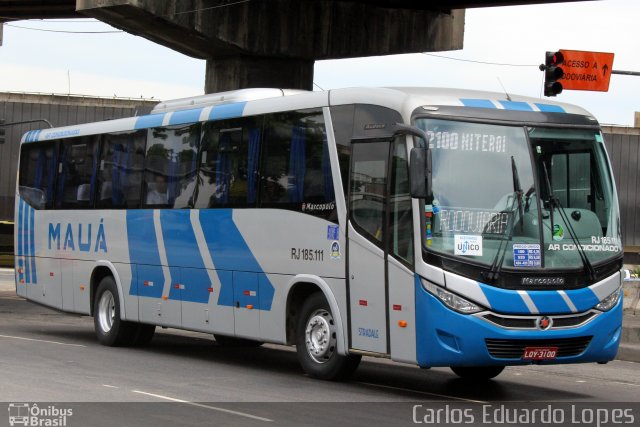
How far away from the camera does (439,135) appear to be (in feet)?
42.7

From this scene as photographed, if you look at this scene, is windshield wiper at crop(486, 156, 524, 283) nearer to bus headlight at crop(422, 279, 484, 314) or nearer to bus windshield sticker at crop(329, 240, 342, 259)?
bus headlight at crop(422, 279, 484, 314)

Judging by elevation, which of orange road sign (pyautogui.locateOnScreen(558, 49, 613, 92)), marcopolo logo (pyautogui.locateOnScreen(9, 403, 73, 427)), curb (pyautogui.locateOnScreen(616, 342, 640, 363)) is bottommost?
curb (pyautogui.locateOnScreen(616, 342, 640, 363))

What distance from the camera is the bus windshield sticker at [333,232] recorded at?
1408 cm

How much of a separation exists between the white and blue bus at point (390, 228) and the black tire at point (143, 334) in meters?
1.13

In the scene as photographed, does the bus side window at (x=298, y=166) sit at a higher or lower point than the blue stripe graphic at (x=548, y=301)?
higher

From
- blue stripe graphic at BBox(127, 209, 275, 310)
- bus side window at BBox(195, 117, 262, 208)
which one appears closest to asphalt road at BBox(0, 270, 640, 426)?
blue stripe graphic at BBox(127, 209, 275, 310)

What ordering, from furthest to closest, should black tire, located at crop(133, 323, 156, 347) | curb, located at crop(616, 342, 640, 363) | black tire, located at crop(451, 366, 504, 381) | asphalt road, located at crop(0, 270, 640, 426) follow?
black tire, located at crop(133, 323, 156, 347), curb, located at crop(616, 342, 640, 363), black tire, located at crop(451, 366, 504, 381), asphalt road, located at crop(0, 270, 640, 426)

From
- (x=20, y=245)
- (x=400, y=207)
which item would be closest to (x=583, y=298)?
(x=400, y=207)

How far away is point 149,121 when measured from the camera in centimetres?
1853

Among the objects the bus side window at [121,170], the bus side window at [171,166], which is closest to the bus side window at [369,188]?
the bus side window at [171,166]

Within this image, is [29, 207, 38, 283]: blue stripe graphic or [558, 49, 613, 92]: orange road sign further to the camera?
[558, 49, 613, 92]: orange road sign

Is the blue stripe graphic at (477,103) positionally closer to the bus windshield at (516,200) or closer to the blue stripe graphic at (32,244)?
the bus windshield at (516,200)

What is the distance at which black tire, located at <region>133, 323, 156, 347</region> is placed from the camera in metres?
19.1

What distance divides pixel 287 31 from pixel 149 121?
35.1ft
